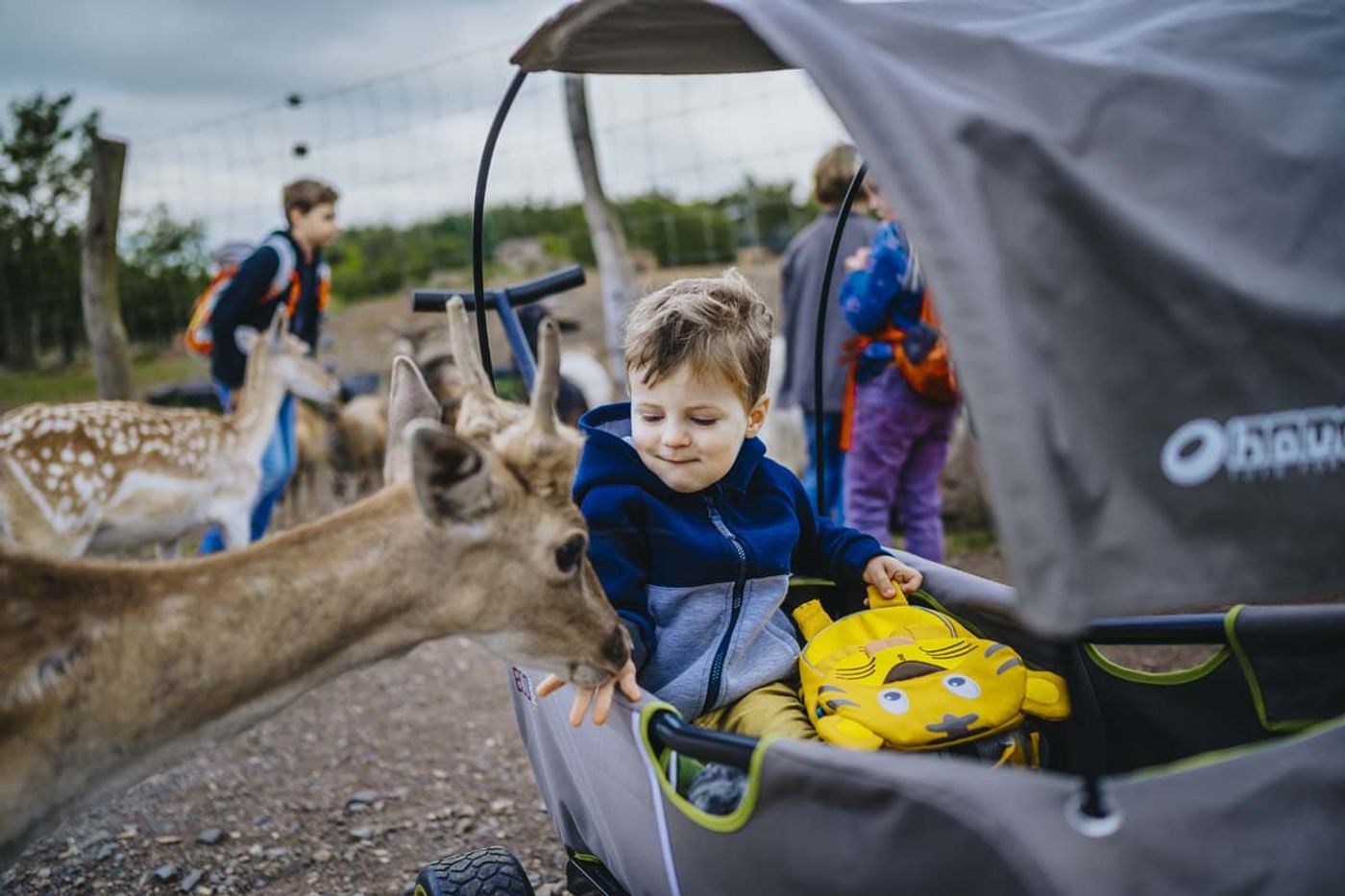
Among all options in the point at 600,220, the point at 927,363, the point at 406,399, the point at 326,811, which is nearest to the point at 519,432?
the point at 406,399

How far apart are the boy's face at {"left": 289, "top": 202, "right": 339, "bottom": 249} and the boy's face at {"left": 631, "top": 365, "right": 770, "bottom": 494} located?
13.0 feet

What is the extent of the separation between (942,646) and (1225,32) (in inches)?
52.4

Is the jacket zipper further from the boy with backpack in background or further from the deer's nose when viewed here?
the boy with backpack in background

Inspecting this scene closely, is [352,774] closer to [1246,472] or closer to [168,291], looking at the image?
[1246,472]

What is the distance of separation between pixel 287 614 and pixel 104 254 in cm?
684

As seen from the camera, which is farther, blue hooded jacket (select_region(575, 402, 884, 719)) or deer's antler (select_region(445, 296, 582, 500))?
blue hooded jacket (select_region(575, 402, 884, 719))

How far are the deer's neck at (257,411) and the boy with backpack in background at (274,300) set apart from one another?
139mm

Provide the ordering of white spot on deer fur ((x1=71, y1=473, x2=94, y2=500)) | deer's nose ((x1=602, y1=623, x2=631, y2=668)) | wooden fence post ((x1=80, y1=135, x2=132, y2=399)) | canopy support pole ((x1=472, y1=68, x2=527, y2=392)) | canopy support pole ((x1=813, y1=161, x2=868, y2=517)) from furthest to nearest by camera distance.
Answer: wooden fence post ((x1=80, y1=135, x2=132, y2=399)) < white spot on deer fur ((x1=71, y1=473, x2=94, y2=500)) < canopy support pole ((x1=813, y1=161, x2=868, y2=517)) < canopy support pole ((x1=472, y1=68, x2=527, y2=392)) < deer's nose ((x1=602, y1=623, x2=631, y2=668))

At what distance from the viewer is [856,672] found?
2537mm

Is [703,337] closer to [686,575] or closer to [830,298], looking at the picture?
[686,575]

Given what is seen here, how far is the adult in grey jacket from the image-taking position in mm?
5410

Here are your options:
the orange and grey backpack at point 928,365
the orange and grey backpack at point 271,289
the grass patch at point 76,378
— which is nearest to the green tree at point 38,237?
the grass patch at point 76,378

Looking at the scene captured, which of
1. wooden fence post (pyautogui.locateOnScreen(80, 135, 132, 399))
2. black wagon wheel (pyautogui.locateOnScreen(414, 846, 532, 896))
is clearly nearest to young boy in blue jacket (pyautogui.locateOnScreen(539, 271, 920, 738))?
black wagon wheel (pyautogui.locateOnScreen(414, 846, 532, 896))

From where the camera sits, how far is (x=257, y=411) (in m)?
6.18
